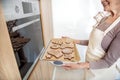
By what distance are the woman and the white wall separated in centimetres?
121

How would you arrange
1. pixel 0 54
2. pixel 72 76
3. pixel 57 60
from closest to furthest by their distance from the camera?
pixel 0 54 < pixel 57 60 < pixel 72 76

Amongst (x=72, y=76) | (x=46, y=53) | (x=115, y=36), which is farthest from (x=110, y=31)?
(x=72, y=76)

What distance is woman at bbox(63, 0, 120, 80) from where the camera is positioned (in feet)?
2.57

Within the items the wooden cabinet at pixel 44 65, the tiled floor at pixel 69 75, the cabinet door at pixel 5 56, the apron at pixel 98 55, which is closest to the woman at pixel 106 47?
the apron at pixel 98 55

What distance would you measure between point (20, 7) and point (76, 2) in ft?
4.98

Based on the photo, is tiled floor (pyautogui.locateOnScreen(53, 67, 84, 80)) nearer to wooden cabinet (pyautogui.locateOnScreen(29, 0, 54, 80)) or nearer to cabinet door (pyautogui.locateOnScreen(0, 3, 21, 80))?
wooden cabinet (pyautogui.locateOnScreen(29, 0, 54, 80))

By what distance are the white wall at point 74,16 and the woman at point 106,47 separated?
1.21 meters

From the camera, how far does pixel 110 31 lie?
0.83 metres

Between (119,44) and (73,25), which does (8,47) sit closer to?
(119,44)

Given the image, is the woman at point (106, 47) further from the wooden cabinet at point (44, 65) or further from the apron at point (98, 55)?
the wooden cabinet at point (44, 65)

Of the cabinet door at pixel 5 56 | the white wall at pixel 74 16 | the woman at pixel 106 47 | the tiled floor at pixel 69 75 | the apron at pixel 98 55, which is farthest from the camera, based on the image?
the white wall at pixel 74 16

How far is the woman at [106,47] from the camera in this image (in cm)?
78

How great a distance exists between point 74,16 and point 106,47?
1.35m

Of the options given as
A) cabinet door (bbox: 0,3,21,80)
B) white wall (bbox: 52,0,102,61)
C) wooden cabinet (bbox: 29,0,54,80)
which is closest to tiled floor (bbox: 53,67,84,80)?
wooden cabinet (bbox: 29,0,54,80)
